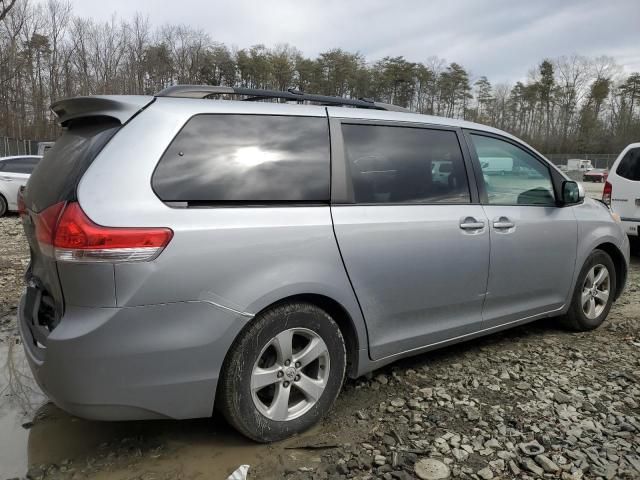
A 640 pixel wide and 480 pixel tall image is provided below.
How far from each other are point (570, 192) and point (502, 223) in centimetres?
93

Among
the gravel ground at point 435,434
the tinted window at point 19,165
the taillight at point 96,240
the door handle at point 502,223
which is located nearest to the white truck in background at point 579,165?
the tinted window at point 19,165

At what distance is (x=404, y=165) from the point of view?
315cm

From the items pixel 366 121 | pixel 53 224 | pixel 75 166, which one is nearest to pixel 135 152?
pixel 75 166

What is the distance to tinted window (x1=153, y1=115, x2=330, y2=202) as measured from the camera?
90.8 inches

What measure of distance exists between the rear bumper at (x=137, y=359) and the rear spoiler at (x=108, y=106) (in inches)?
36.2

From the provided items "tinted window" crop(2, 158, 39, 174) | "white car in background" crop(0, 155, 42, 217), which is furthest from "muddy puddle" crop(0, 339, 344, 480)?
"tinted window" crop(2, 158, 39, 174)

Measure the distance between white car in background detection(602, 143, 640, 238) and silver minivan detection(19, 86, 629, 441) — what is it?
15.7 feet

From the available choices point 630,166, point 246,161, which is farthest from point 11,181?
point 630,166

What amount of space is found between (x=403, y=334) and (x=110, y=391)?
5.38 ft

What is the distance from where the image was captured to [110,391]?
84.8 inches

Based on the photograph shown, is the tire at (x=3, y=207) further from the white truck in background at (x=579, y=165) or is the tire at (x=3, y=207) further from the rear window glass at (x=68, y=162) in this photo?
the white truck in background at (x=579, y=165)

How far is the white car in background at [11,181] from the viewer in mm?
12109

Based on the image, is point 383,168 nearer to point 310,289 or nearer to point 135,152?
point 310,289

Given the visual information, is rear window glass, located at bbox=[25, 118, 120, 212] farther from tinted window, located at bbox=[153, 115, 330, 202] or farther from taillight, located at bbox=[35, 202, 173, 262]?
tinted window, located at bbox=[153, 115, 330, 202]
